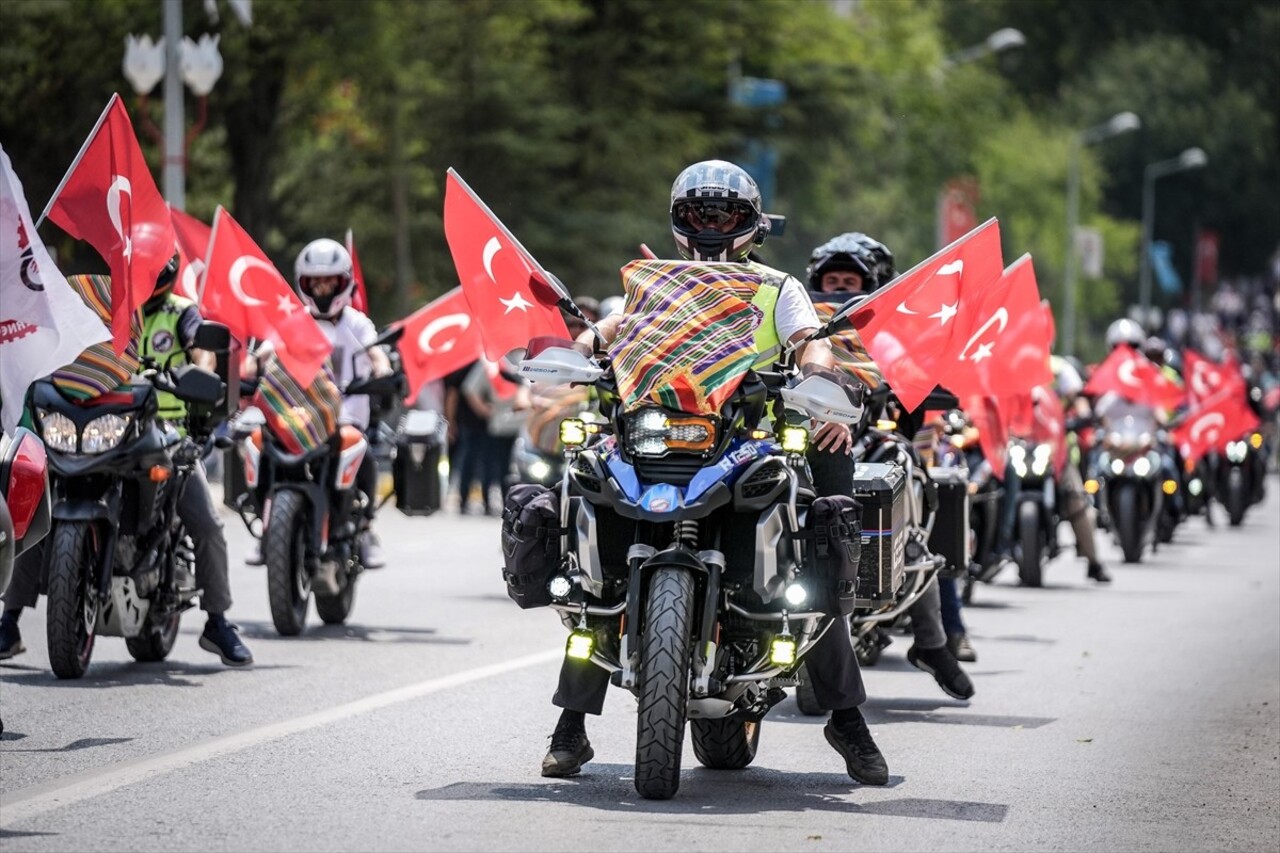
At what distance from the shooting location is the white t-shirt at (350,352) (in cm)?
1364

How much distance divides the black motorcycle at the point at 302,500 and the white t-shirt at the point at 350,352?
0.16 m

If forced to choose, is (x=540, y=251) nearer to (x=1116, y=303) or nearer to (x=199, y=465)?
(x=199, y=465)

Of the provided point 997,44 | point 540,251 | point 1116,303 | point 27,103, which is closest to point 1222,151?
point 1116,303

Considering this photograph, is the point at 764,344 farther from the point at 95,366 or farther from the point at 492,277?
the point at 95,366

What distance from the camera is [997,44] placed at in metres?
49.0

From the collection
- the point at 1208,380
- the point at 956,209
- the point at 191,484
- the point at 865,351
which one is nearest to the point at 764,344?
the point at 865,351

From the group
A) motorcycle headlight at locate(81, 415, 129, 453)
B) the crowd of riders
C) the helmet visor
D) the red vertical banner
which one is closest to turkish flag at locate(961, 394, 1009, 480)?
the crowd of riders

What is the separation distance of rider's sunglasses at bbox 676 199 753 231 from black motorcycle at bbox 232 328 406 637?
4801 mm

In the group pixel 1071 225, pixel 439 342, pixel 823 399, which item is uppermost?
pixel 1071 225

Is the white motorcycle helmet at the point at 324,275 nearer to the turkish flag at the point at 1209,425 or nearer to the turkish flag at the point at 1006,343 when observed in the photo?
the turkish flag at the point at 1006,343

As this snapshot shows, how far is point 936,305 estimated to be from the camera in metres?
9.50

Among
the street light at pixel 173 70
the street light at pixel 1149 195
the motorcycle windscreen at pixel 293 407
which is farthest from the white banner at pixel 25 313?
the street light at pixel 1149 195

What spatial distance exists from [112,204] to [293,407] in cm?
299

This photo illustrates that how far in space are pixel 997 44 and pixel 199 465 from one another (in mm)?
39089
